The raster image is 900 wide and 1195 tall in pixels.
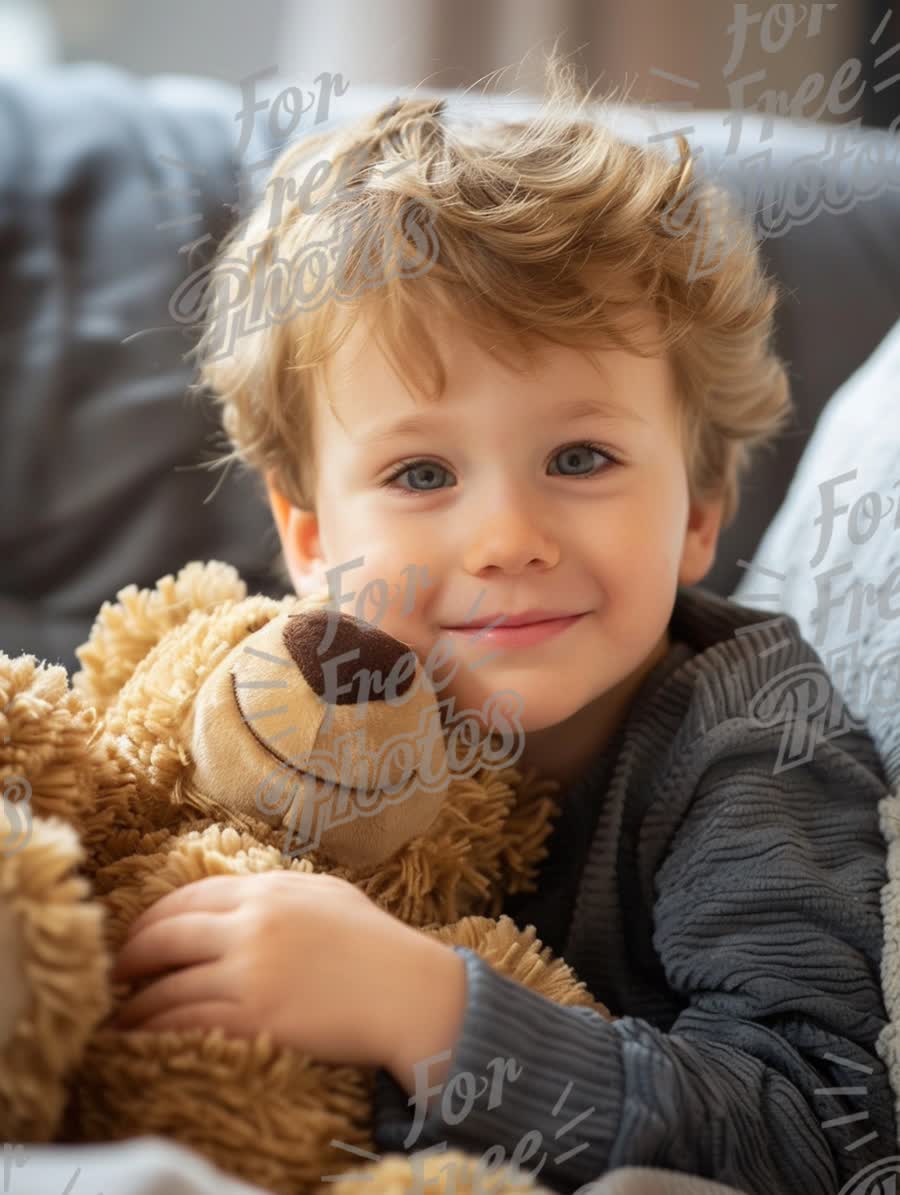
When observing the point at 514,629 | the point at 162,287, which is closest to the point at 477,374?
the point at 514,629

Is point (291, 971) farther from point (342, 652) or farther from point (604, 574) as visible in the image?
point (604, 574)

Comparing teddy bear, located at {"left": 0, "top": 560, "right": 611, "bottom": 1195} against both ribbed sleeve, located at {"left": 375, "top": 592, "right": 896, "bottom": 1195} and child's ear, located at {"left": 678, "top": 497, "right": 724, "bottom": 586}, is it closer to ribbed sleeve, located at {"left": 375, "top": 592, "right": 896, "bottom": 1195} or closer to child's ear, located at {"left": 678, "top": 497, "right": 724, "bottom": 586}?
ribbed sleeve, located at {"left": 375, "top": 592, "right": 896, "bottom": 1195}

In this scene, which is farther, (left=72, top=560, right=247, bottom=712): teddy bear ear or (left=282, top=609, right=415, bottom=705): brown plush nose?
(left=72, top=560, right=247, bottom=712): teddy bear ear

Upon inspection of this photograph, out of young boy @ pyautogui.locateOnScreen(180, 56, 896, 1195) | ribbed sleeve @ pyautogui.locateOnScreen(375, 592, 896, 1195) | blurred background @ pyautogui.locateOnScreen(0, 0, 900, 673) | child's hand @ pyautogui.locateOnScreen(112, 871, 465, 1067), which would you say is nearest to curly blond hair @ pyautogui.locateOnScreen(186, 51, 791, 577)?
young boy @ pyautogui.locateOnScreen(180, 56, 896, 1195)

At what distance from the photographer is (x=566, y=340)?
29.6 inches

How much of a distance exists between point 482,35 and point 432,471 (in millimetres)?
1245

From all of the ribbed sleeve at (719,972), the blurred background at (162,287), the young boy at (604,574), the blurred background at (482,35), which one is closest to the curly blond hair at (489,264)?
the young boy at (604,574)

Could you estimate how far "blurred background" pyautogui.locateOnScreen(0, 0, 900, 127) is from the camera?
1721mm

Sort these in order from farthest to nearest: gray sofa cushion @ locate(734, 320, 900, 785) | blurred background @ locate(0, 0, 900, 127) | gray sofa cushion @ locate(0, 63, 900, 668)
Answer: blurred background @ locate(0, 0, 900, 127)
gray sofa cushion @ locate(0, 63, 900, 668)
gray sofa cushion @ locate(734, 320, 900, 785)

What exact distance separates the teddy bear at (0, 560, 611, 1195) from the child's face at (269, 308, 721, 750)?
2.2 inches

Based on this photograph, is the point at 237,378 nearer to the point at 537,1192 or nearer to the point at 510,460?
the point at 510,460

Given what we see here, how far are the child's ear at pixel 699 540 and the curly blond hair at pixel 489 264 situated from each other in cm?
2

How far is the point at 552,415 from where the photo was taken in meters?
0.75

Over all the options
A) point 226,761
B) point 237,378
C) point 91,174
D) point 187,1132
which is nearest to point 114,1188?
point 187,1132
